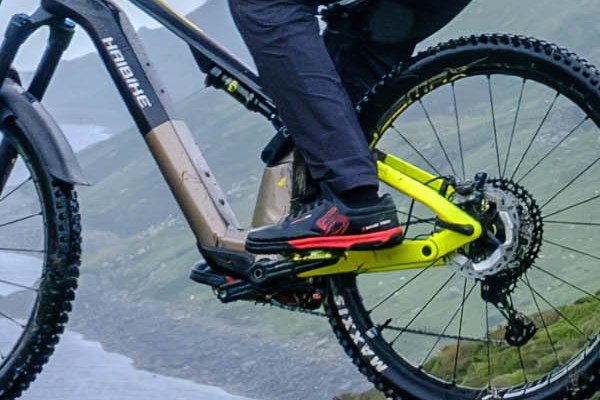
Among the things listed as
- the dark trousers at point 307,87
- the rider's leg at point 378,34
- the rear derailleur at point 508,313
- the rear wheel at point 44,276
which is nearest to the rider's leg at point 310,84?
the dark trousers at point 307,87

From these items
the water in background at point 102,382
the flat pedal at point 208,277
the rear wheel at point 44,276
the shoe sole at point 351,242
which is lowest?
the water in background at point 102,382

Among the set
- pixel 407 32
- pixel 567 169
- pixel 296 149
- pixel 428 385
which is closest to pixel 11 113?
pixel 296 149

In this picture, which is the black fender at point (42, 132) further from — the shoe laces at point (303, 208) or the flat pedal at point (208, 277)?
the shoe laces at point (303, 208)

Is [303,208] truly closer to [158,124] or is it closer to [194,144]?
[194,144]

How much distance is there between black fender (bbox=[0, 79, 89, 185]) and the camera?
5.21 meters

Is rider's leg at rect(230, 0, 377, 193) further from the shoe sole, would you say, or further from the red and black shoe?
the shoe sole

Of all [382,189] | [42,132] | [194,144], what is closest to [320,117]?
[382,189]

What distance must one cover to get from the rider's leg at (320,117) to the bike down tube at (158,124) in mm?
682

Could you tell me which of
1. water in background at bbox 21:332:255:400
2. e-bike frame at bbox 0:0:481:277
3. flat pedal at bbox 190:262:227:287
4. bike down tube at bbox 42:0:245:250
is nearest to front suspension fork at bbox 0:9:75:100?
e-bike frame at bbox 0:0:481:277

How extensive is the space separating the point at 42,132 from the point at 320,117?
6.43 ft

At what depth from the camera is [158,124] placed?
4.86m

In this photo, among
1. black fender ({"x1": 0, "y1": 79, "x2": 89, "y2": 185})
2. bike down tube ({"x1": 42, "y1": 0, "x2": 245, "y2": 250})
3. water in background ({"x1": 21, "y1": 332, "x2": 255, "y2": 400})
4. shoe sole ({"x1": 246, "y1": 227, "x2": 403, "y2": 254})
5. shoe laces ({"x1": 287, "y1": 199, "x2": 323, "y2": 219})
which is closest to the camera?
shoe sole ({"x1": 246, "y1": 227, "x2": 403, "y2": 254})

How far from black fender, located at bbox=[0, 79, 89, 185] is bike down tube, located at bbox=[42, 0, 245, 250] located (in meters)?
0.52

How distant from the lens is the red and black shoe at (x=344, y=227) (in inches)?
159
